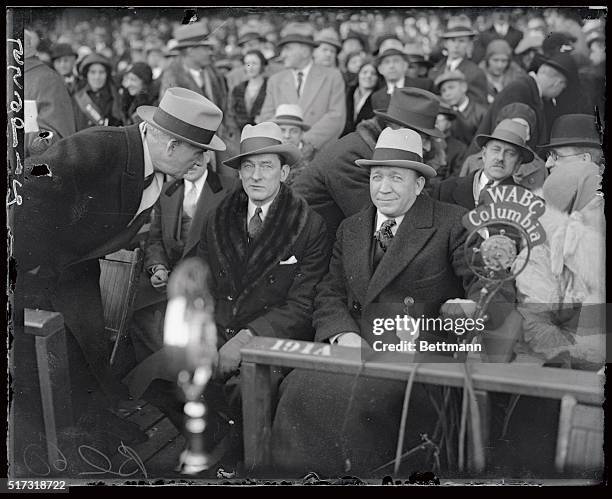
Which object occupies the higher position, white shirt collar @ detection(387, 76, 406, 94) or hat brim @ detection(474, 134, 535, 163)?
white shirt collar @ detection(387, 76, 406, 94)

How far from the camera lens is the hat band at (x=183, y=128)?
461 centimetres

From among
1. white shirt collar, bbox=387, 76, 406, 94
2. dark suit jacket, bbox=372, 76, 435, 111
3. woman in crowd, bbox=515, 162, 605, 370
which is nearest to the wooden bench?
woman in crowd, bbox=515, 162, 605, 370

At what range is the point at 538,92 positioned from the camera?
4707 mm

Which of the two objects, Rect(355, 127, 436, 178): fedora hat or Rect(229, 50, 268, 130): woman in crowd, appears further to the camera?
Rect(229, 50, 268, 130): woman in crowd

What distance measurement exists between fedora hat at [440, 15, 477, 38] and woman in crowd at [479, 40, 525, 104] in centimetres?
16

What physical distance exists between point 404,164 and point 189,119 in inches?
50.6

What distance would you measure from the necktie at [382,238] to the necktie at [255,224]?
70 cm

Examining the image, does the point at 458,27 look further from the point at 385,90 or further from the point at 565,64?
the point at 565,64

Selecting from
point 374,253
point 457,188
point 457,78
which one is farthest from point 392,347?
point 457,78

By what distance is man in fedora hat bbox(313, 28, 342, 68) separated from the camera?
4699 mm

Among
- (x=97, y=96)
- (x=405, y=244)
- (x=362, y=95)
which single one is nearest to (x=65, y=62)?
(x=97, y=96)

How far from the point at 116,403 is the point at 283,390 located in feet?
3.37

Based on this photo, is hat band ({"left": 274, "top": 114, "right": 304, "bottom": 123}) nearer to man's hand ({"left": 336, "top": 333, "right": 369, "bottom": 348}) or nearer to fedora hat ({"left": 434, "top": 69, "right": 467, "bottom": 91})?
fedora hat ({"left": 434, "top": 69, "right": 467, "bottom": 91})

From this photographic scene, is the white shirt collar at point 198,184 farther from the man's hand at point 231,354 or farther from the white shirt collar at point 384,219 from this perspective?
the white shirt collar at point 384,219
